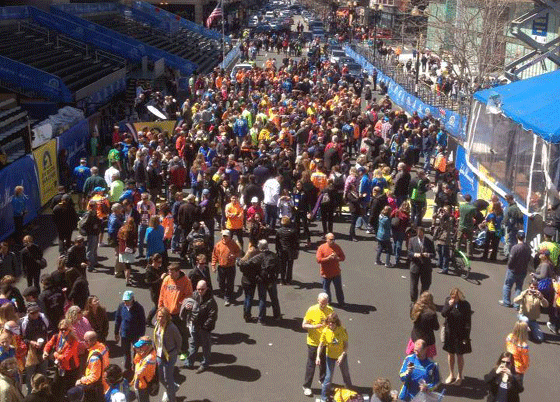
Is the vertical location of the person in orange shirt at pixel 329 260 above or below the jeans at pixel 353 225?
above

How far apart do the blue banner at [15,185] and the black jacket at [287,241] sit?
21.4ft

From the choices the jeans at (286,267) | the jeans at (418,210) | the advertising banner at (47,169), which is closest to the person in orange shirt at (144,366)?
the jeans at (286,267)

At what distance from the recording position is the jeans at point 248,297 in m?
11.8

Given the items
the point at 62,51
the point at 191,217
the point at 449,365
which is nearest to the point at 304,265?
the point at 191,217

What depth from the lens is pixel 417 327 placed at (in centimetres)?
966

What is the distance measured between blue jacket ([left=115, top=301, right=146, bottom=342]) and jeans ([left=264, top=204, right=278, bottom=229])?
6.56m

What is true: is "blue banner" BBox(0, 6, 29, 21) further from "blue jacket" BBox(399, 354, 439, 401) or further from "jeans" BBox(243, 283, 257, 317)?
"blue jacket" BBox(399, 354, 439, 401)

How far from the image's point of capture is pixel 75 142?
22312 millimetres

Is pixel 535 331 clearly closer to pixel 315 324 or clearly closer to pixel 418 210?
→ pixel 315 324

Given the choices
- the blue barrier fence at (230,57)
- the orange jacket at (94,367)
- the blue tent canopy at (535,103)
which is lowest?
the blue barrier fence at (230,57)

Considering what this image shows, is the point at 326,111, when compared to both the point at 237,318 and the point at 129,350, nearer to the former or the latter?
the point at 237,318

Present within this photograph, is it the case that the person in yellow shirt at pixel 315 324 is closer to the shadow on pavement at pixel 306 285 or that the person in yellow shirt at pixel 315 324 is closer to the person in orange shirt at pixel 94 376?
the person in orange shirt at pixel 94 376

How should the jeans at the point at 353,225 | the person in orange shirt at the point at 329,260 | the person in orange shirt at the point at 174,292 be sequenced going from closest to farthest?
the person in orange shirt at the point at 174,292 → the person in orange shirt at the point at 329,260 → the jeans at the point at 353,225

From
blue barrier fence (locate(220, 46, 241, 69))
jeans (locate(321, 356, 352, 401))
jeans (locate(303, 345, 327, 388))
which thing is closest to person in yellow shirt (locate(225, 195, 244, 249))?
jeans (locate(303, 345, 327, 388))
